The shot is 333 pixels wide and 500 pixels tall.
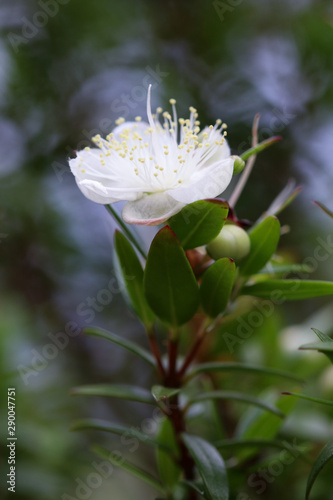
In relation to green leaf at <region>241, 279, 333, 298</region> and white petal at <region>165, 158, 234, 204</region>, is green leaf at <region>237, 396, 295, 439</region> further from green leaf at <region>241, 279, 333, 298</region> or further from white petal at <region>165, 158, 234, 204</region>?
white petal at <region>165, 158, 234, 204</region>

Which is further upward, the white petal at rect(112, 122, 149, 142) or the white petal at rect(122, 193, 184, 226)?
the white petal at rect(112, 122, 149, 142)

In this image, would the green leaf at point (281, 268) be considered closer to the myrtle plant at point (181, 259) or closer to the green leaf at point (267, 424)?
the myrtle plant at point (181, 259)

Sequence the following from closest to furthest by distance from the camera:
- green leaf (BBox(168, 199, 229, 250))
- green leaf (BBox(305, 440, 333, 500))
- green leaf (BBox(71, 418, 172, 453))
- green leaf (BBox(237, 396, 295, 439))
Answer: green leaf (BBox(305, 440, 333, 500))
green leaf (BBox(168, 199, 229, 250))
green leaf (BBox(71, 418, 172, 453))
green leaf (BBox(237, 396, 295, 439))

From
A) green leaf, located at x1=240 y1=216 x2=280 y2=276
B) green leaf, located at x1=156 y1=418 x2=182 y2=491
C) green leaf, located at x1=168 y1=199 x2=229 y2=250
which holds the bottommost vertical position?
green leaf, located at x1=156 y1=418 x2=182 y2=491

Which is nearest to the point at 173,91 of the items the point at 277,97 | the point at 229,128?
the point at 229,128

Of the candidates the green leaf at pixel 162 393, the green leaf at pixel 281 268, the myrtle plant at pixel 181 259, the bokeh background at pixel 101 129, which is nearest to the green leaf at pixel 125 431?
the myrtle plant at pixel 181 259

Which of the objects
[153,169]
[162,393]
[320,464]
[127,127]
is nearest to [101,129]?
[127,127]

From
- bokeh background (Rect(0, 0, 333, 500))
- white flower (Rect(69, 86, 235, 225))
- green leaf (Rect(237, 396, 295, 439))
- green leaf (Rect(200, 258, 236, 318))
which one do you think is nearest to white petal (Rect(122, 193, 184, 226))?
white flower (Rect(69, 86, 235, 225))
